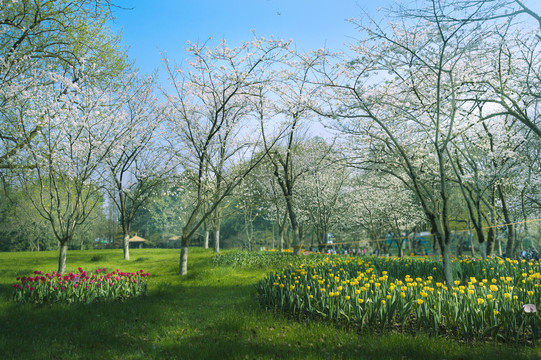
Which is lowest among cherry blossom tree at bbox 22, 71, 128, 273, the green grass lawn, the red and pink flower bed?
the green grass lawn

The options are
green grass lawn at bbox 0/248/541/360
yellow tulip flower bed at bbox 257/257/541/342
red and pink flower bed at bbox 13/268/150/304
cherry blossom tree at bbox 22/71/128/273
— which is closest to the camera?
green grass lawn at bbox 0/248/541/360

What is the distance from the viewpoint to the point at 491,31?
682cm

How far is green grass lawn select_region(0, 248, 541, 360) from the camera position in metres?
3.60

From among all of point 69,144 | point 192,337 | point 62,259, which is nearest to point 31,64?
point 69,144

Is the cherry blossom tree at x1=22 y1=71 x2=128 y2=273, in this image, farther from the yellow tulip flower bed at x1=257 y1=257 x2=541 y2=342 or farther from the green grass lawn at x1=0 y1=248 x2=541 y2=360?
the yellow tulip flower bed at x1=257 y1=257 x2=541 y2=342

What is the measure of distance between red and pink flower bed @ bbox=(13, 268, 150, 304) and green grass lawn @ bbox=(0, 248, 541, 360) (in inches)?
11.3

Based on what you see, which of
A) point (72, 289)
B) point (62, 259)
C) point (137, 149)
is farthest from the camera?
point (137, 149)

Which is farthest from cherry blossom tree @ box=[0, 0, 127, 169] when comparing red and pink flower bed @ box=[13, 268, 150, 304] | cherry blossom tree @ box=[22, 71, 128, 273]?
red and pink flower bed @ box=[13, 268, 150, 304]

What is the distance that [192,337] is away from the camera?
4.32 meters

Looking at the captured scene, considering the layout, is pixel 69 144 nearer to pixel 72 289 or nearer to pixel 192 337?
pixel 72 289

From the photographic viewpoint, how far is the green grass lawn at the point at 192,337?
11.8ft

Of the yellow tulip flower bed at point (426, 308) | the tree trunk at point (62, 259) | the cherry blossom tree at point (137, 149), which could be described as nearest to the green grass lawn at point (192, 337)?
the yellow tulip flower bed at point (426, 308)

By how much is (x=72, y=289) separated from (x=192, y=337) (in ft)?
10.7

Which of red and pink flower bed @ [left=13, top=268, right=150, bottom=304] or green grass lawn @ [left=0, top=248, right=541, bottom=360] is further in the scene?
red and pink flower bed @ [left=13, top=268, right=150, bottom=304]
